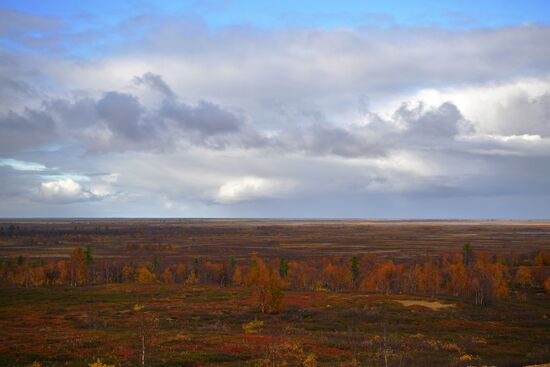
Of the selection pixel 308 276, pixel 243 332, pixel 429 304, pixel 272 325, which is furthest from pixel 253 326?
pixel 308 276

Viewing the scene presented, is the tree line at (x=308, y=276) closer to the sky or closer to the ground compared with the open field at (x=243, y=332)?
closer to the ground

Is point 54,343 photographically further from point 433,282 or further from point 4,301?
point 433,282

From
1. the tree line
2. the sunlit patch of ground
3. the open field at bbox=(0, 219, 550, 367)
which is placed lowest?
the tree line

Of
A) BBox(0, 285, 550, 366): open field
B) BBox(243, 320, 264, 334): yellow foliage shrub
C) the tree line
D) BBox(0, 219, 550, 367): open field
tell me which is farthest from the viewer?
the tree line

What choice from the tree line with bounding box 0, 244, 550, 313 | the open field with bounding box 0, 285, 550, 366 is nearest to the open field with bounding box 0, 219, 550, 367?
the open field with bounding box 0, 285, 550, 366

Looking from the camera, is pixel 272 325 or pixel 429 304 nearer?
pixel 272 325

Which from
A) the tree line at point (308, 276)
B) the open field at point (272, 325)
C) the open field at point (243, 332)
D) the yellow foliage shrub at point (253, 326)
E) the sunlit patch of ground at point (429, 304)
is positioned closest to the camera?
the open field at point (272, 325)

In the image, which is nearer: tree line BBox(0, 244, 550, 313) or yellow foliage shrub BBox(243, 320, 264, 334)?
yellow foliage shrub BBox(243, 320, 264, 334)


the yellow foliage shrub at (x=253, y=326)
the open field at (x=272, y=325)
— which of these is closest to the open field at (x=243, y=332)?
the open field at (x=272, y=325)

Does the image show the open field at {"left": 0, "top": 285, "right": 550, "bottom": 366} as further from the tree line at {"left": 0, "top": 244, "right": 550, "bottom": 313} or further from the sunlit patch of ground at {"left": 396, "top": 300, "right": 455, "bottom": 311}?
the tree line at {"left": 0, "top": 244, "right": 550, "bottom": 313}

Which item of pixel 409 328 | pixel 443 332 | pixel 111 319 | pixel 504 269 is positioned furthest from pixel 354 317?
pixel 504 269

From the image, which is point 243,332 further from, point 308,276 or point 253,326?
point 308,276

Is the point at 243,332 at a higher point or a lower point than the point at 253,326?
higher

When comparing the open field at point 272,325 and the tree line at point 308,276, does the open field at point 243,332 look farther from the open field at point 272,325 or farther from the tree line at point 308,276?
the tree line at point 308,276
